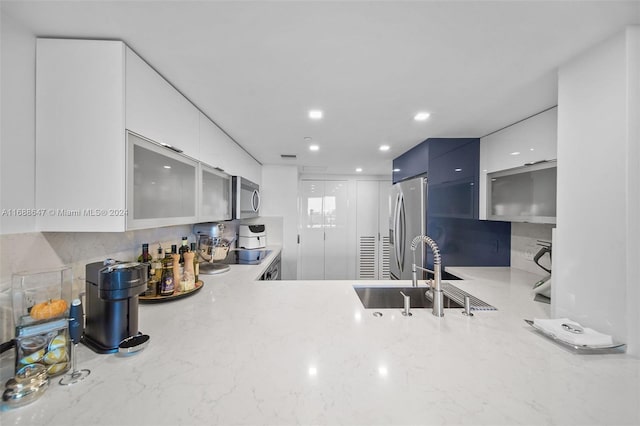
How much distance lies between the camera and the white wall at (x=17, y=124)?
86 cm

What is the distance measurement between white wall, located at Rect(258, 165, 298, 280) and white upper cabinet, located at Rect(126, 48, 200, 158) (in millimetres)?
2180

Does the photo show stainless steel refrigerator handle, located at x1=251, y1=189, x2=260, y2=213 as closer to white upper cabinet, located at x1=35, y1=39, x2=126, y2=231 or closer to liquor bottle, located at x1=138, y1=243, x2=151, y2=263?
liquor bottle, located at x1=138, y1=243, x2=151, y2=263

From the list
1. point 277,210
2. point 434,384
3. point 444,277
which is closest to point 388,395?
point 434,384

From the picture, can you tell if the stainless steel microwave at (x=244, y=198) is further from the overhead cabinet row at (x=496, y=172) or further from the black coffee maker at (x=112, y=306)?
the overhead cabinet row at (x=496, y=172)

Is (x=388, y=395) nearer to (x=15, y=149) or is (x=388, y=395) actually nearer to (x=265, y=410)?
(x=265, y=410)

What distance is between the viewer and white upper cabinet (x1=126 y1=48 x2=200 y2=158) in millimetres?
1015

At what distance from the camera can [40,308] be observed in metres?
0.75

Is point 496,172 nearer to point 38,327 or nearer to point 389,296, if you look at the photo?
point 389,296

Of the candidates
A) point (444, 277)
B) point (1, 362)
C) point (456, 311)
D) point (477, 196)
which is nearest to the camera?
point (1, 362)

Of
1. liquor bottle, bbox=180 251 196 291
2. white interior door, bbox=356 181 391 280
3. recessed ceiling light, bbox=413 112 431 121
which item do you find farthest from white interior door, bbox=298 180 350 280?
liquor bottle, bbox=180 251 196 291

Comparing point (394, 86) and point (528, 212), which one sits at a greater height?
point (394, 86)

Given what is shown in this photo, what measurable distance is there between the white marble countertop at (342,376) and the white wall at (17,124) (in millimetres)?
609

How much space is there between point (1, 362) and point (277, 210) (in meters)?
3.07

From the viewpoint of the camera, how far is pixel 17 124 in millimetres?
892
